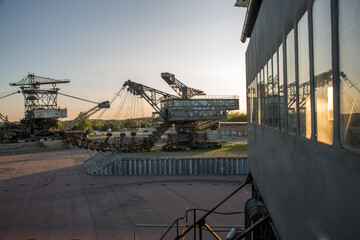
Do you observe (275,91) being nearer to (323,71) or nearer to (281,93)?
(281,93)

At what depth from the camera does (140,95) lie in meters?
36.0

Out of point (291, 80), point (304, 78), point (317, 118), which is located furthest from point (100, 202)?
point (317, 118)

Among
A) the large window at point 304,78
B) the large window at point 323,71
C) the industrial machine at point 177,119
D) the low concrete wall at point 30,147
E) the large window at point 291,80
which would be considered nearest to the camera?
the large window at point 323,71

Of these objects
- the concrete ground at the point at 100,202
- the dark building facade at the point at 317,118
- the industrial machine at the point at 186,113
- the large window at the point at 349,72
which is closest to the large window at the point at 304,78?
the dark building facade at the point at 317,118

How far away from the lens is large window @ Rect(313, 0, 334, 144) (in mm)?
2090

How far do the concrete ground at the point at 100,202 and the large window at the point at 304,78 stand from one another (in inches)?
438

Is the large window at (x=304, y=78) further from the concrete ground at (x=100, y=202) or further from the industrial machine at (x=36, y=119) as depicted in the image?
the industrial machine at (x=36, y=119)

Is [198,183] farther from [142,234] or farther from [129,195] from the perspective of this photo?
[142,234]

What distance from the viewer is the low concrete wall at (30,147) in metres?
43.3

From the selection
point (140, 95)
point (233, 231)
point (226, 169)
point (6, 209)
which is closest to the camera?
point (233, 231)

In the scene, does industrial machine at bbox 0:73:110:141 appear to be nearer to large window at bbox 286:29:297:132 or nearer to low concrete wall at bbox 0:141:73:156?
low concrete wall at bbox 0:141:73:156

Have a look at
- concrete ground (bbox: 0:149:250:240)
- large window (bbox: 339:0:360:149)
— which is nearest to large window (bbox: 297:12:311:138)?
large window (bbox: 339:0:360:149)

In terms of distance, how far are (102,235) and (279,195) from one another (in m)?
10.9

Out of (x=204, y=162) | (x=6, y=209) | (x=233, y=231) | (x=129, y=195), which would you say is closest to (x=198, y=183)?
(x=204, y=162)
